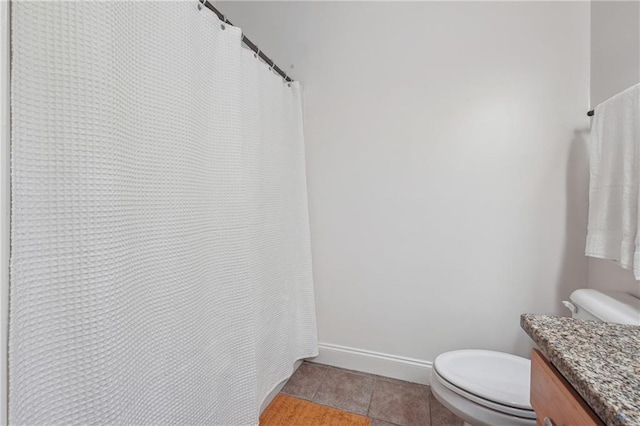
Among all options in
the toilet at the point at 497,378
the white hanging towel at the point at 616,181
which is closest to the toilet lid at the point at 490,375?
the toilet at the point at 497,378

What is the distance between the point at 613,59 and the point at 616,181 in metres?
0.56

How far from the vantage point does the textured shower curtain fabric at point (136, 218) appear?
0.54 m

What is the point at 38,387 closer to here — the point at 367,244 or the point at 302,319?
the point at 302,319

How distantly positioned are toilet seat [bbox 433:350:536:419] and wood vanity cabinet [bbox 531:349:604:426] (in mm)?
324

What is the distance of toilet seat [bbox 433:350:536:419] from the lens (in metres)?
0.90

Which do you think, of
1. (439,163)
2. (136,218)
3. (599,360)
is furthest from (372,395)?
(136,218)

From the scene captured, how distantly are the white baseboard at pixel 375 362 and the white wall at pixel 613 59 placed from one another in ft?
3.07

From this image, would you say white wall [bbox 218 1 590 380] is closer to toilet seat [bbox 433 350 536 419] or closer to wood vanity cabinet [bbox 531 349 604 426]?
toilet seat [bbox 433 350 536 419]

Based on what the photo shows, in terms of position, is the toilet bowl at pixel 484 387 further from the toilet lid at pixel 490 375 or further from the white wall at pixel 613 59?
the white wall at pixel 613 59

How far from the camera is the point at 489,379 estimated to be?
1.07 meters

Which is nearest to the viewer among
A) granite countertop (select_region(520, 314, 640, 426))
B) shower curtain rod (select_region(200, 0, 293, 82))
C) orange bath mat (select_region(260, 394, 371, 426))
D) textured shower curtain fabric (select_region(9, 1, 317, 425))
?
granite countertop (select_region(520, 314, 640, 426))

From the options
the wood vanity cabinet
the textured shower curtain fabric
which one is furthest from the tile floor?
the wood vanity cabinet

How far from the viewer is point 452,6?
1.41 metres

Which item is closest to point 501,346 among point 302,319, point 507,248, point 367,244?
point 507,248
